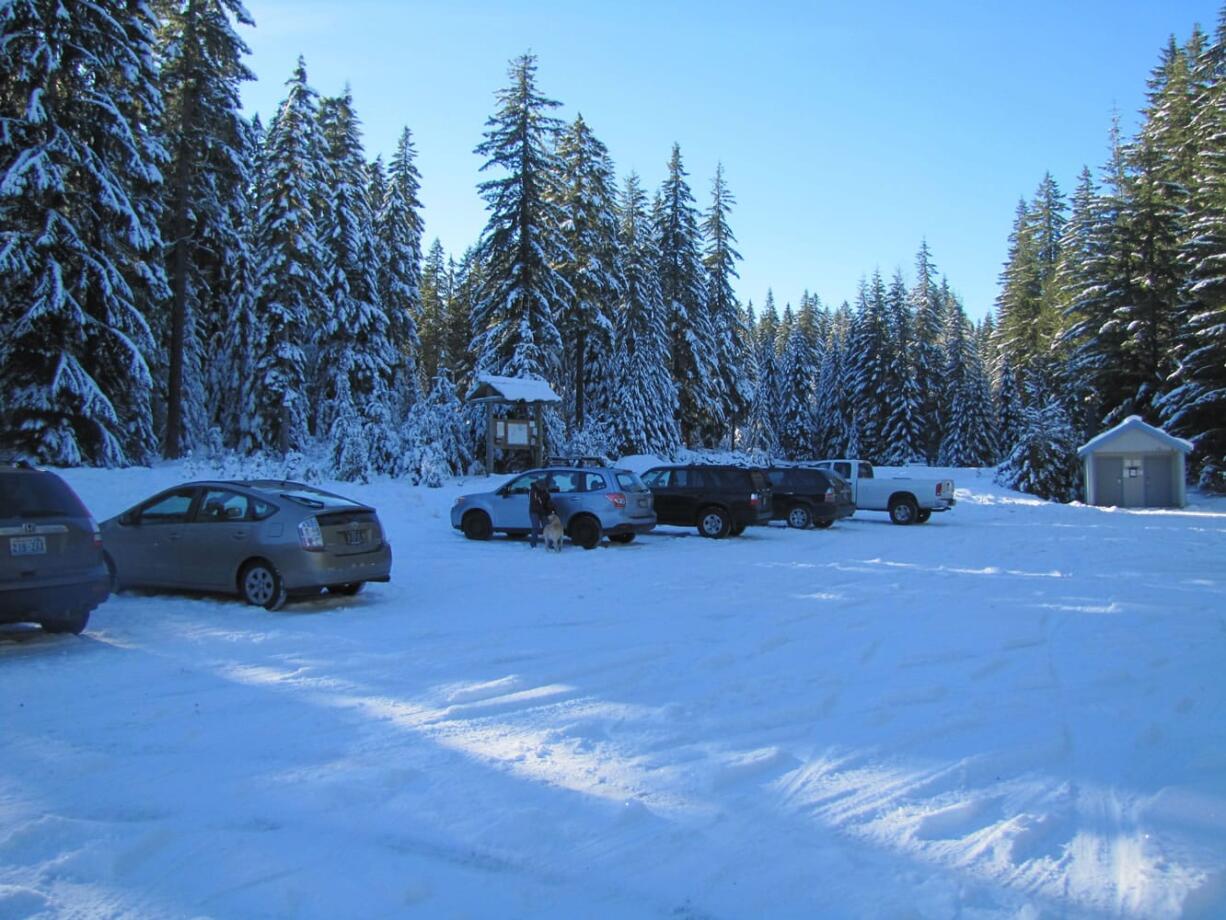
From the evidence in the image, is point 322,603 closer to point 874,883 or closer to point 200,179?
point 874,883

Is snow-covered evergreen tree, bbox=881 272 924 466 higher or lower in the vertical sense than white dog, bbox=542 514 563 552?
higher

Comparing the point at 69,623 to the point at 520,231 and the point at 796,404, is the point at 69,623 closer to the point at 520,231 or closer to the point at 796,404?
the point at 520,231

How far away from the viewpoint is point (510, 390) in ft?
94.6

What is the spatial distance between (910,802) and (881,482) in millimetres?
24439

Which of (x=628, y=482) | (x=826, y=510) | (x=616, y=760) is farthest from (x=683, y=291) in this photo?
(x=616, y=760)

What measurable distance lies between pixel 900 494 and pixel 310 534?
2141 centimetres

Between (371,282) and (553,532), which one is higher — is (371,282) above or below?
above

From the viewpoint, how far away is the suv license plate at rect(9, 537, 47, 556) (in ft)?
25.7

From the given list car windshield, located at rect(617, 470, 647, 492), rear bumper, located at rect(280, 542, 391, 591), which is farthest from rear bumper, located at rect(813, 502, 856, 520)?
rear bumper, located at rect(280, 542, 391, 591)

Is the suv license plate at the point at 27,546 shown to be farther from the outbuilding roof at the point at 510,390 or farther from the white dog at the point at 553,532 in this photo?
the outbuilding roof at the point at 510,390

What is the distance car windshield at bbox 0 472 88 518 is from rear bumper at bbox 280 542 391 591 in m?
2.32

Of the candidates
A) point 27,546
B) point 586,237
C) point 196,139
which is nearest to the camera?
point 27,546

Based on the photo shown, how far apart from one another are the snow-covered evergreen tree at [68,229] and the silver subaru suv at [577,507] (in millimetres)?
9286

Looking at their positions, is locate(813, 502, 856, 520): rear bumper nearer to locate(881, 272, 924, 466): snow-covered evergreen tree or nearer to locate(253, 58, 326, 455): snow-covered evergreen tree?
locate(253, 58, 326, 455): snow-covered evergreen tree
